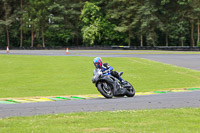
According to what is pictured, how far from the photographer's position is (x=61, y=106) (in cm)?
1099

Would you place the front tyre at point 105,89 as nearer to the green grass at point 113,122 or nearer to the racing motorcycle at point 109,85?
the racing motorcycle at point 109,85

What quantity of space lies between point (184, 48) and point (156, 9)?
56.5 feet

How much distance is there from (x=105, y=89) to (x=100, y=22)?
205 feet

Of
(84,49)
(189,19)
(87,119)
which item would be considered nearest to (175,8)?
(189,19)

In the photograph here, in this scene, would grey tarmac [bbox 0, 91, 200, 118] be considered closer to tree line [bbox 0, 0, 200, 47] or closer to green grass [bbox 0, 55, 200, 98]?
green grass [bbox 0, 55, 200, 98]

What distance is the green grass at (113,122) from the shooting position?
723cm

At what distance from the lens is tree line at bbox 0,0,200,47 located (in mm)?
72062

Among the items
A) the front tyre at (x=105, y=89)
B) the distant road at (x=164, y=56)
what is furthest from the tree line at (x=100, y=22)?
the front tyre at (x=105, y=89)

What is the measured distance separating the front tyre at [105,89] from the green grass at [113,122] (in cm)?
369

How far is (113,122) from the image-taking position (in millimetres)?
8102

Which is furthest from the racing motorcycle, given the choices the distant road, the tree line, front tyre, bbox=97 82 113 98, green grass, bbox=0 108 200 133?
the tree line

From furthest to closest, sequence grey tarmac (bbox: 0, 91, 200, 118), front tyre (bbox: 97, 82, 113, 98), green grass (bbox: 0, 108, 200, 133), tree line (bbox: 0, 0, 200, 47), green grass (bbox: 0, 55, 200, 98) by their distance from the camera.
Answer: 1. tree line (bbox: 0, 0, 200, 47)
2. green grass (bbox: 0, 55, 200, 98)
3. front tyre (bbox: 97, 82, 113, 98)
4. grey tarmac (bbox: 0, 91, 200, 118)
5. green grass (bbox: 0, 108, 200, 133)

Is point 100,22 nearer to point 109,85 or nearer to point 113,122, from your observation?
point 109,85

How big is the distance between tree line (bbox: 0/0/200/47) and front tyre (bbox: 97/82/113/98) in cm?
5801
